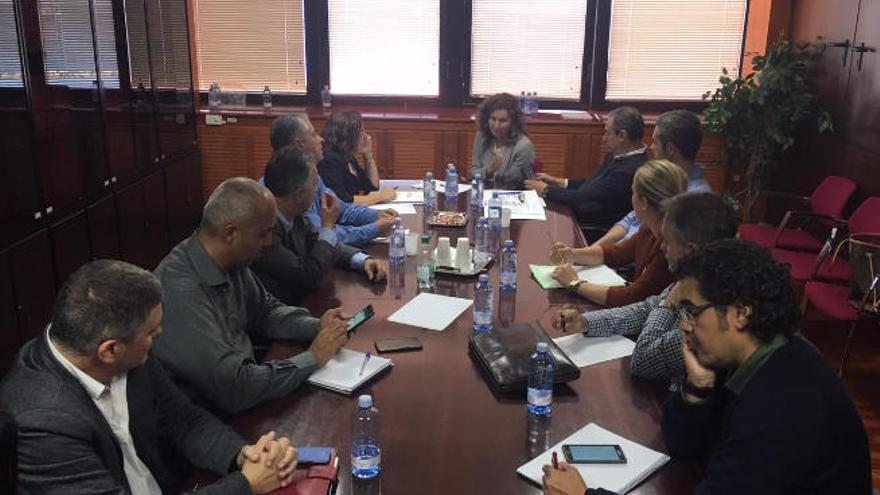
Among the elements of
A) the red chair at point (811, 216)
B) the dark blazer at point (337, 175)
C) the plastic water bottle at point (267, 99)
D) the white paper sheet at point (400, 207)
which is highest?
the plastic water bottle at point (267, 99)

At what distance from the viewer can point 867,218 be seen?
4391 millimetres

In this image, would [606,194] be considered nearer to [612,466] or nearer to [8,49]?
[612,466]

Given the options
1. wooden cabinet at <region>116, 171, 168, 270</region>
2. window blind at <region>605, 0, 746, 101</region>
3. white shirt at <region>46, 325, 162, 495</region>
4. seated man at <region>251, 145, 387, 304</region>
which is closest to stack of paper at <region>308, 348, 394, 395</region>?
white shirt at <region>46, 325, 162, 495</region>

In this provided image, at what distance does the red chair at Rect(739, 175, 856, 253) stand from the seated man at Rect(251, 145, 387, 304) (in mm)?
2817

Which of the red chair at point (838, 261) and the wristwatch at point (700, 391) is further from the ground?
the wristwatch at point (700, 391)

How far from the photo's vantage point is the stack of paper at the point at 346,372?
2154mm

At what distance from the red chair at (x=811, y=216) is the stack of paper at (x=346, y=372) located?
3.15m

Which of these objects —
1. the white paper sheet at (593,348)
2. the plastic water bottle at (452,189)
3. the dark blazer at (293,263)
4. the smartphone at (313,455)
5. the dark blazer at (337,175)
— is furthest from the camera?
the plastic water bottle at (452,189)

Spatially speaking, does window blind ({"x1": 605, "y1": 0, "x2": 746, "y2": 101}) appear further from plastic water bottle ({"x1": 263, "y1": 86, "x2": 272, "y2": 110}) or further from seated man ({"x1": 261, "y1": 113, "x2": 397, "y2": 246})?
seated man ({"x1": 261, "y1": 113, "x2": 397, "y2": 246})

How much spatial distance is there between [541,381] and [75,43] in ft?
11.1

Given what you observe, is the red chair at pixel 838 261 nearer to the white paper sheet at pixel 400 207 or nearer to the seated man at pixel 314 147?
the white paper sheet at pixel 400 207

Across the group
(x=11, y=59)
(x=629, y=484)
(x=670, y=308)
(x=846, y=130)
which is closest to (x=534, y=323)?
(x=670, y=308)

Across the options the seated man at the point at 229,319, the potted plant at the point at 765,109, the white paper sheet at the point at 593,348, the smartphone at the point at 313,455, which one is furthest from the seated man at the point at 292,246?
the potted plant at the point at 765,109

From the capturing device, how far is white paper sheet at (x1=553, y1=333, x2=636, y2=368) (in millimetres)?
2400
